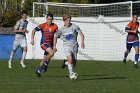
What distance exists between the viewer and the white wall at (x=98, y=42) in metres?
33.2

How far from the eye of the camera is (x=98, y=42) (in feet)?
110

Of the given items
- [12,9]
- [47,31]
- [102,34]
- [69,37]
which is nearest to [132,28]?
[47,31]

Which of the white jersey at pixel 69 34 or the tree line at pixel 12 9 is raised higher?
the white jersey at pixel 69 34

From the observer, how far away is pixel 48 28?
19391 mm

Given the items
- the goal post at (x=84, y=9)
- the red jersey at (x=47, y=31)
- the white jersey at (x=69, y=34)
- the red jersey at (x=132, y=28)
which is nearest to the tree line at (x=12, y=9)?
the goal post at (x=84, y=9)

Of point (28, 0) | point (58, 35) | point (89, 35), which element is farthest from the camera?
point (28, 0)

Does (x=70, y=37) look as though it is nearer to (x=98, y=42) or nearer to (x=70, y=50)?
(x=70, y=50)

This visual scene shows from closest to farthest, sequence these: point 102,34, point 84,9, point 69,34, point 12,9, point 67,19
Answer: point 67,19, point 69,34, point 102,34, point 84,9, point 12,9

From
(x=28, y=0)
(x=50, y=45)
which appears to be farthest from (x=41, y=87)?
(x=28, y=0)

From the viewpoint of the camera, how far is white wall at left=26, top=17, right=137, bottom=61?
1307 inches

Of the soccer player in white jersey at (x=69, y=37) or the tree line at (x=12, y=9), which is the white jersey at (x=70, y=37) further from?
the tree line at (x=12, y=9)

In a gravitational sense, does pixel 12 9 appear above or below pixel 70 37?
below

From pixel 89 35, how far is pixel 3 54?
5.43m

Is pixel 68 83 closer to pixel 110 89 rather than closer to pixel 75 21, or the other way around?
pixel 110 89
